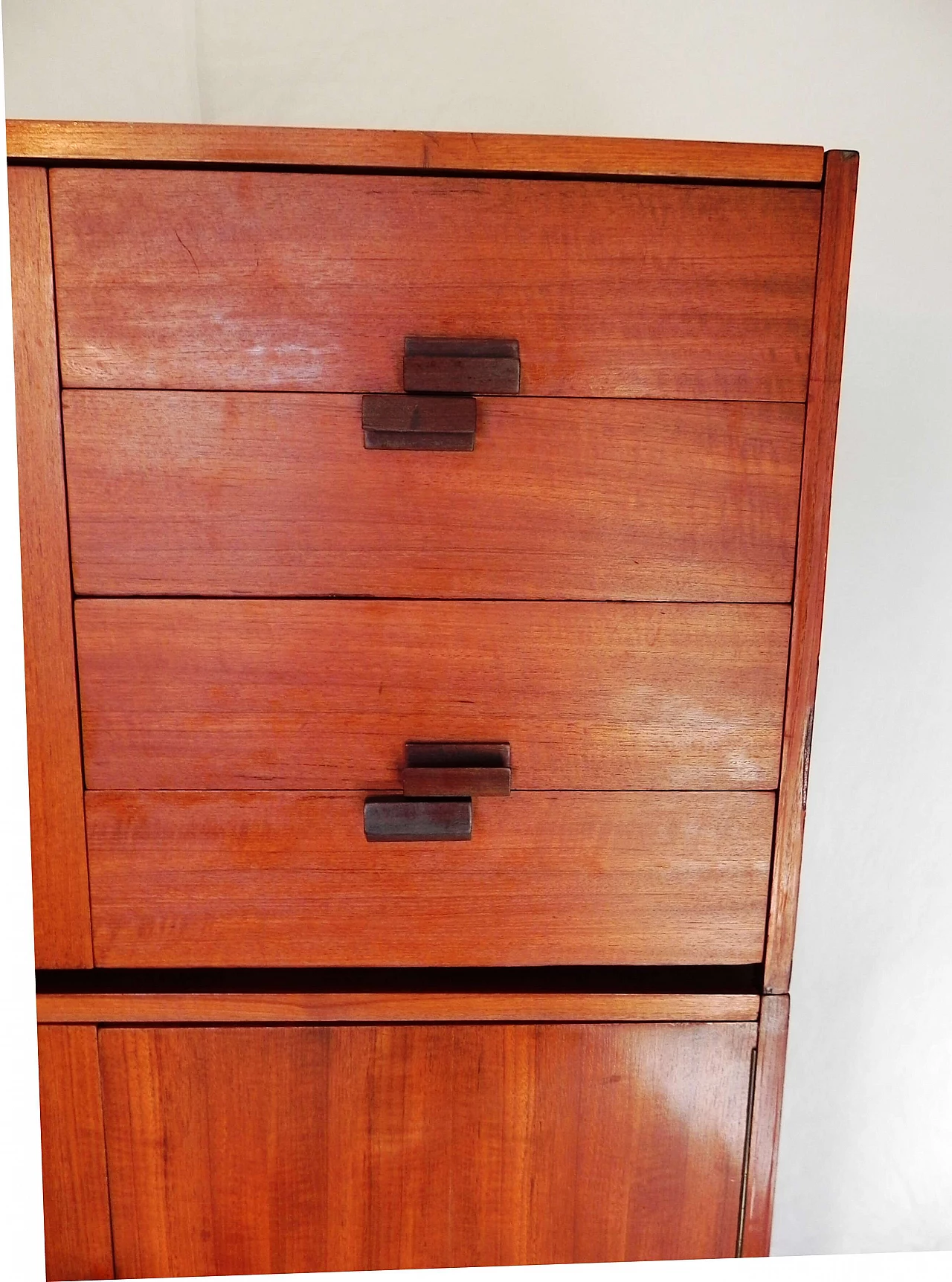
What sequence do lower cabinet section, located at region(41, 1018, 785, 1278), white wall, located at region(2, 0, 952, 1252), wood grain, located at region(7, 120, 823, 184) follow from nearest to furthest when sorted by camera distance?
wood grain, located at region(7, 120, 823, 184) < lower cabinet section, located at region(41, 1018, 785, 1278) < white wall, located at region(2, 0, 952, 1252)

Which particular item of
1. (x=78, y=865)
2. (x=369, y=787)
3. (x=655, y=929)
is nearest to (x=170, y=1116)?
(x=78, y=865)

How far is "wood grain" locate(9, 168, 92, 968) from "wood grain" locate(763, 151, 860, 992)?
623 millimetres

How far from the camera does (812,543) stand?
28.9 inches

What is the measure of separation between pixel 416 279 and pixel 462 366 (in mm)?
80

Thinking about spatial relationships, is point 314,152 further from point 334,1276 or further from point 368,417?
point 334,1276

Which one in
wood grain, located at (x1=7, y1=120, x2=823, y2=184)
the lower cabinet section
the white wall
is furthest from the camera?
the white wall

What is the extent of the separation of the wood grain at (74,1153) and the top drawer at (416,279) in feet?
1.93

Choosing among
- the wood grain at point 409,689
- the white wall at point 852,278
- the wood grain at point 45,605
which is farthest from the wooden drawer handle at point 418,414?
the white wall at point 852,278

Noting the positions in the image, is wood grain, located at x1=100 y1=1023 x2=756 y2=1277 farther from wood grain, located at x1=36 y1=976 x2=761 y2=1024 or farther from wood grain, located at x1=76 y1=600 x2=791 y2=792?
wood grain, located at x1=76 y1=600 x2=791 y2=792

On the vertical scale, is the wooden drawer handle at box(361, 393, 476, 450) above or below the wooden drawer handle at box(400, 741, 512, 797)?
above

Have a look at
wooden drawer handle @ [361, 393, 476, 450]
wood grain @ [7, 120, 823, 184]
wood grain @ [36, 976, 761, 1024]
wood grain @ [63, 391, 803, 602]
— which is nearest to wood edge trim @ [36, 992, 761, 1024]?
wood grain @ [36, 976, 761, 1024]

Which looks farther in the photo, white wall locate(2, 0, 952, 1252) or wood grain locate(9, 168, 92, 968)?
white wall locate(2, 0, 952, 1252)

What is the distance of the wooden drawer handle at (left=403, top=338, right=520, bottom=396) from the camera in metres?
0.69

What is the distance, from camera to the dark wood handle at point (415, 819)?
745 millimetres
